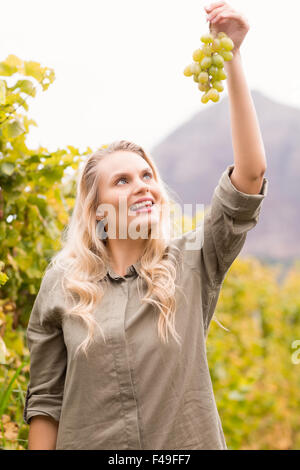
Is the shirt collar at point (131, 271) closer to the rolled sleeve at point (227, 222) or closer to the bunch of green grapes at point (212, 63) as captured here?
→ the rolled sleeve at point (227, 222)

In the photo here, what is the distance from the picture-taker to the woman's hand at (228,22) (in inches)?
55.4

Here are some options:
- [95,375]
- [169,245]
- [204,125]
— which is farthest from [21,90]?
[204,125]

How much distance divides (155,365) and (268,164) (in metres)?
27.2

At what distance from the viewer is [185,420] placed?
4.96 feet

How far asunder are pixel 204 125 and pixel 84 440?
30.8m

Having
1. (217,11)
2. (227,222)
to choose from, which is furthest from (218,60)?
(227,222)

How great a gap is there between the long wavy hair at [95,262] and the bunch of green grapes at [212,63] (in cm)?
52

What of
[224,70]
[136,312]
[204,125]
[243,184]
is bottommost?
[136,312]

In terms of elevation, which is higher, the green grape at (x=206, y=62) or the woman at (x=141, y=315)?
the green grape at (x=206, y=62)

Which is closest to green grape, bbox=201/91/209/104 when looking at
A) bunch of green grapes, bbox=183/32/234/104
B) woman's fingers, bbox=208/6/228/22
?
bunch of green grapes, bbox=183/32/234/104

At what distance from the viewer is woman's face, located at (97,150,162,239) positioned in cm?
174
